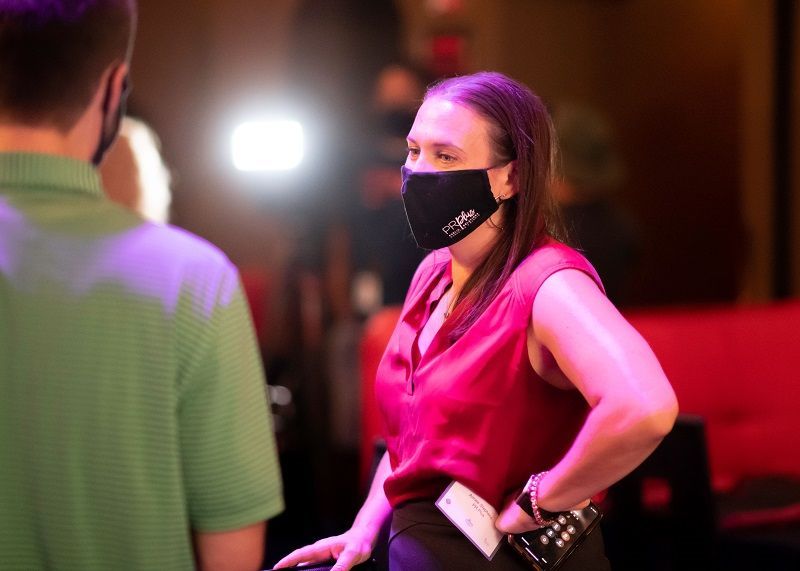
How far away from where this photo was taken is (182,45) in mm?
5270

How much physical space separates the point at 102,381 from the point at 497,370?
0.58 meters

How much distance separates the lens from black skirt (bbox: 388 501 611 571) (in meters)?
1.45

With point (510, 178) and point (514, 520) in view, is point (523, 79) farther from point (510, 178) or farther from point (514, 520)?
point (514, 520)

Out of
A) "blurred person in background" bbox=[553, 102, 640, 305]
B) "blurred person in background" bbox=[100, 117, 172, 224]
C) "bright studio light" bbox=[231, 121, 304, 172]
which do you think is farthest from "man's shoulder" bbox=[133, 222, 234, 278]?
"bright studio light" bbox=[231, 121, 304, 172]

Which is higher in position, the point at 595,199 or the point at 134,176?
Answer: the point at 134,176

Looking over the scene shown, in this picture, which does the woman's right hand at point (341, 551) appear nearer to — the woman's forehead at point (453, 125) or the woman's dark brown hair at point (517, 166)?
the woman's dark brown hair at point (517, 166)

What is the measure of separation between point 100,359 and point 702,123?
517cm

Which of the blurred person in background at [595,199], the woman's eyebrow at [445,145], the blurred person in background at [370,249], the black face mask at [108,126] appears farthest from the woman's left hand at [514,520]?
the blurred person in background at [595,199]

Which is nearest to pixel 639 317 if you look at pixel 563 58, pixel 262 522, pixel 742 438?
pixel 742 438

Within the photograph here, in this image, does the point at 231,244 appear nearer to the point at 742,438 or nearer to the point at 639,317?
the point at 639,317

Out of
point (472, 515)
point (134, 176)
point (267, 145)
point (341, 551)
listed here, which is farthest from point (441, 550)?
point (267, 145)

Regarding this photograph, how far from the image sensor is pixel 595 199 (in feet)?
12.1

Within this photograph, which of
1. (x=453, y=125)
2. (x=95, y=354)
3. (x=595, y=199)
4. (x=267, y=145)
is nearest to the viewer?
(x=95, y=354)

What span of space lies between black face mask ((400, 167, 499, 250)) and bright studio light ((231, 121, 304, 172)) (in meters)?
3.07
